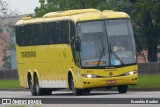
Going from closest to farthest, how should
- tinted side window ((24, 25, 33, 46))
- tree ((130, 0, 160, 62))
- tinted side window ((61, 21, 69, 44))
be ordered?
tinted side window ((61, 21, 69, 44)), tinted side window ((24, 25, 33, 46)), tree ((130, 0, 160, 62))

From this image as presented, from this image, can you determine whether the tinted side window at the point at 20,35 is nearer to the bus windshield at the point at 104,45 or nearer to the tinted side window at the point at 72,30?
the tinted side window at the point at 72,30

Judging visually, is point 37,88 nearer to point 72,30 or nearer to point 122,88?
point 122,88

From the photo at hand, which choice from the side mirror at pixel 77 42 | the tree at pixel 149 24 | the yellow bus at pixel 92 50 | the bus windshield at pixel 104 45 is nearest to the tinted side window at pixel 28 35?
the yellow bus at pixel 92 50

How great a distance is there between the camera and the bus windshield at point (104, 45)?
107ft

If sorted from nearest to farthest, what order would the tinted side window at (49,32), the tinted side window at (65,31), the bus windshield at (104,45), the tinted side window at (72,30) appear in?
the bus windshield at (104,45)
the tinted side window at (72,30)
the tinted side window at (65,31)
the tinted side window at (49,32)

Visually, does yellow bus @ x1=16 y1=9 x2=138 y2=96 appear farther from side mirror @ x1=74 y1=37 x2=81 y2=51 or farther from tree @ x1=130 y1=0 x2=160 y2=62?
tree @ x1=130 y1=0 x2=160 y2=62

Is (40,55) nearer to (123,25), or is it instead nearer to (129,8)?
(123,25)

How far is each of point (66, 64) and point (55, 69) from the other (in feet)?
6.43

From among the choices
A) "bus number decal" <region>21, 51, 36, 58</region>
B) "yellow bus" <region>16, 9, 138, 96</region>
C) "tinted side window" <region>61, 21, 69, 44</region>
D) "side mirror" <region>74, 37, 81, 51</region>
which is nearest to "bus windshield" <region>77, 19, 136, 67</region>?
"yellow bus" <region>16, 9, 138, 96</region>

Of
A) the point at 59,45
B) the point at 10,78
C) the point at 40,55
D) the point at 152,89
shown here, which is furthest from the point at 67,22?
the point at 10,78

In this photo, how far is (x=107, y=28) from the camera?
3316 cm

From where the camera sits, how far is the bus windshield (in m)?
32.6

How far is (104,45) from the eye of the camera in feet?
107

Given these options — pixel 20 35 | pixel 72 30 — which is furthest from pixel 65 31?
pixel 20 35
